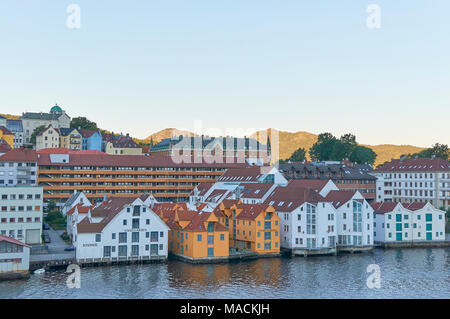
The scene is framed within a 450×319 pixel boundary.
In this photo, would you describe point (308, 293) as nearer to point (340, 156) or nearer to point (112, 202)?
point (112, 202)

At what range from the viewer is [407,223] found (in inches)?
3605

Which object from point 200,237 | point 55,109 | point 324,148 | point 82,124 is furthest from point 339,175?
point 55,109

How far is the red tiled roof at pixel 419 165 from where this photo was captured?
12685 cm

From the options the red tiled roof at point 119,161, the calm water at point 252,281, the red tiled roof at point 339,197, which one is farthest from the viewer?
the red tiled roof at point 119,161

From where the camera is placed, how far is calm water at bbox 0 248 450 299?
2137 inches

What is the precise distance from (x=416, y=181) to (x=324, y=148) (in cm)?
5672

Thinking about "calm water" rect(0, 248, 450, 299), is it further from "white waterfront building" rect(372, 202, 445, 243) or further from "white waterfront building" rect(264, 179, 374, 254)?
"white waterfront building" rect(372, 202, 445, 243)

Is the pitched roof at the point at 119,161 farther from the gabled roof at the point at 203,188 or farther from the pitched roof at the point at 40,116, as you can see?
the pitched roof at the point at 40,116

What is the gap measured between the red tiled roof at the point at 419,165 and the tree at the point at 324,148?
4263cm

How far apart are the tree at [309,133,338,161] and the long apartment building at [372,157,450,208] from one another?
42.6m

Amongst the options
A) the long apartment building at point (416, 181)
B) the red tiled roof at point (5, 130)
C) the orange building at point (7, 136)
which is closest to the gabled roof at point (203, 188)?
the long apartment building at point (416, 181)

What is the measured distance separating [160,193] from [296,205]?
5502cm
